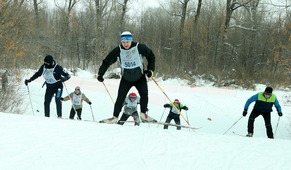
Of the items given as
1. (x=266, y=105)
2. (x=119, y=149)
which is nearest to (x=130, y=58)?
(x=119, y=149)

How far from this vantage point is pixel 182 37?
2261 centimetres

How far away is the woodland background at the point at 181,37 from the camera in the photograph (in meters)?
19.6

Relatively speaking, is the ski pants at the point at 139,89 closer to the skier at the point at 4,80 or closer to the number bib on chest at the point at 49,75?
the number bib on chest at the point at 49,75

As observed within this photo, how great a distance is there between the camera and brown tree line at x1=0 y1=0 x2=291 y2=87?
19.8 metres

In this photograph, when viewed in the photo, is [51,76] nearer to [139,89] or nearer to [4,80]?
[139,89]

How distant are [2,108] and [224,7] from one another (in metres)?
18.8

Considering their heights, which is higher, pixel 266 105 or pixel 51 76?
pixel 51 76

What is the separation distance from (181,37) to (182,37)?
16 cm

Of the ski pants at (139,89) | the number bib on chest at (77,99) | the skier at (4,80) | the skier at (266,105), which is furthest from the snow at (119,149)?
the skier at (4,80)

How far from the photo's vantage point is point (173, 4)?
2427cm

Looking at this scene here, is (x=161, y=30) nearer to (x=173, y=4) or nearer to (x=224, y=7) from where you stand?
(x=173, y=4)

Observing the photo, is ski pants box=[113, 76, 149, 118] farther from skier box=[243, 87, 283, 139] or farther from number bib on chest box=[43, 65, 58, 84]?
skier box=[243, 87, 283, 139]

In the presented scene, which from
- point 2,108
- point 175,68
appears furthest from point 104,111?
point 175,68

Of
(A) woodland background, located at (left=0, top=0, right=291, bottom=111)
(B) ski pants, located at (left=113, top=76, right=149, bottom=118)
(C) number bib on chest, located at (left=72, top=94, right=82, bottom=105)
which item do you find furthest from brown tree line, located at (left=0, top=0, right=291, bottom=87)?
(B) ski pants, located at (left=113, top=76, right=149, bottom=118)
